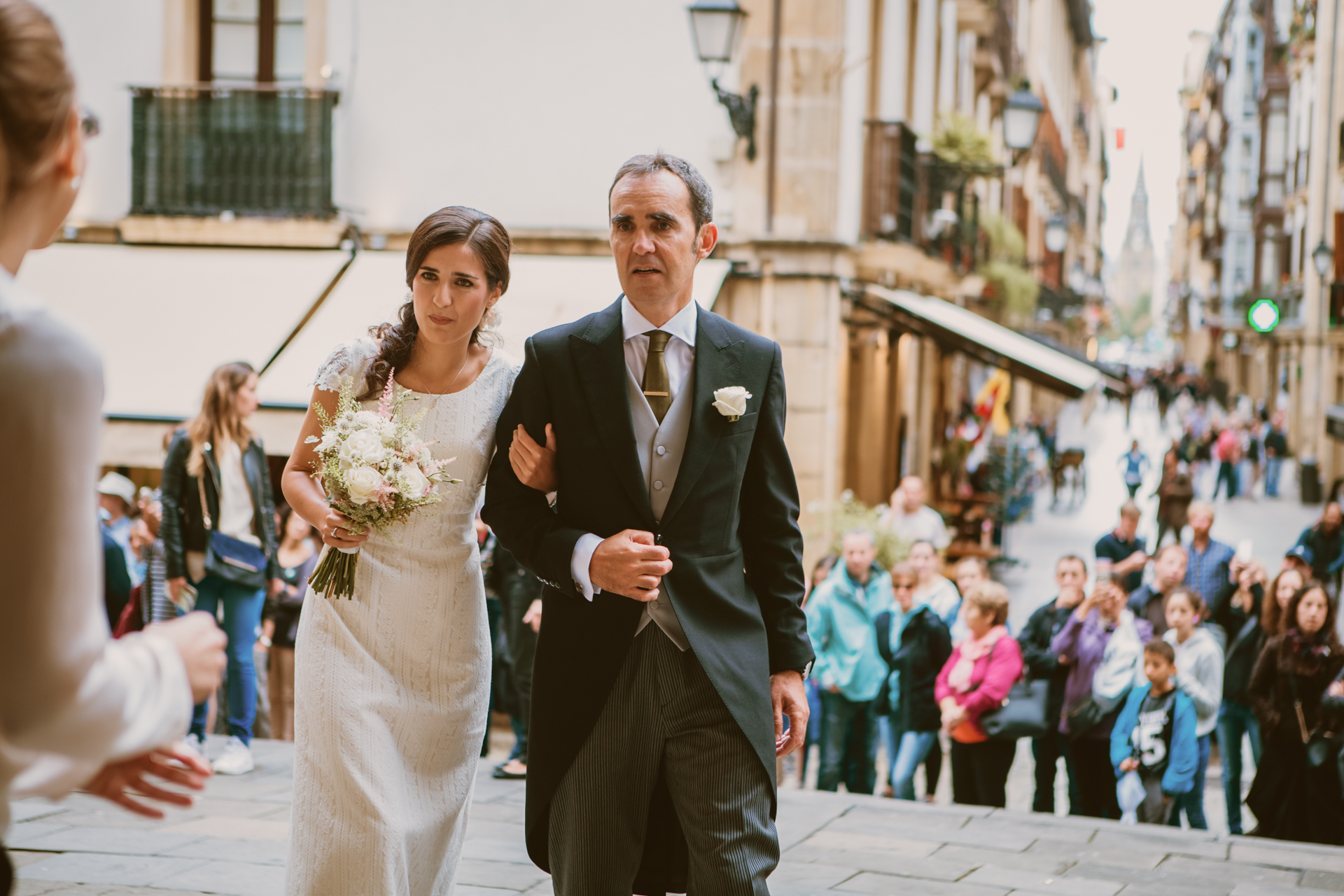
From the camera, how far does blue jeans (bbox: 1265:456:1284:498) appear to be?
29688 millimetres

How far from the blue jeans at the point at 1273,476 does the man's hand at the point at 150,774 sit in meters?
30.4

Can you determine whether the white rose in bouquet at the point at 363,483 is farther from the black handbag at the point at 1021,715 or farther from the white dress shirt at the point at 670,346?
the black handbag at the point at 1021,715

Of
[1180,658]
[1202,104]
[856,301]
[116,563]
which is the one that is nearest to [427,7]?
[856,301]

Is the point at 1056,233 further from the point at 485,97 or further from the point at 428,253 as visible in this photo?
the point at 428,253

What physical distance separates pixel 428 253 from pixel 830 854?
3380 mm

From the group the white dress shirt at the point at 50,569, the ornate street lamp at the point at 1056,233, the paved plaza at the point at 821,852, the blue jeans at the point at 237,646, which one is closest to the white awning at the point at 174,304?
→ the blue jeans at the point at 237,646

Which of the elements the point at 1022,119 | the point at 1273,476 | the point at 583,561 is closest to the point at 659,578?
the point at 583,561

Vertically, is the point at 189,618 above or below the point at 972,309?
below

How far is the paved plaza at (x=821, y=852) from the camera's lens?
17.1 ft

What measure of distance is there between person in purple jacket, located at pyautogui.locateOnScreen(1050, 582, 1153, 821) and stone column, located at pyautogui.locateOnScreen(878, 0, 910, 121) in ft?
31.5

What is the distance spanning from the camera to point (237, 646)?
23.2ft

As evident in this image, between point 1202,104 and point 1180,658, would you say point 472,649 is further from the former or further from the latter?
point 1202,104

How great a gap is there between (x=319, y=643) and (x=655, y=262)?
Answer: 1286mm

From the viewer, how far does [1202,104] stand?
9831cm
